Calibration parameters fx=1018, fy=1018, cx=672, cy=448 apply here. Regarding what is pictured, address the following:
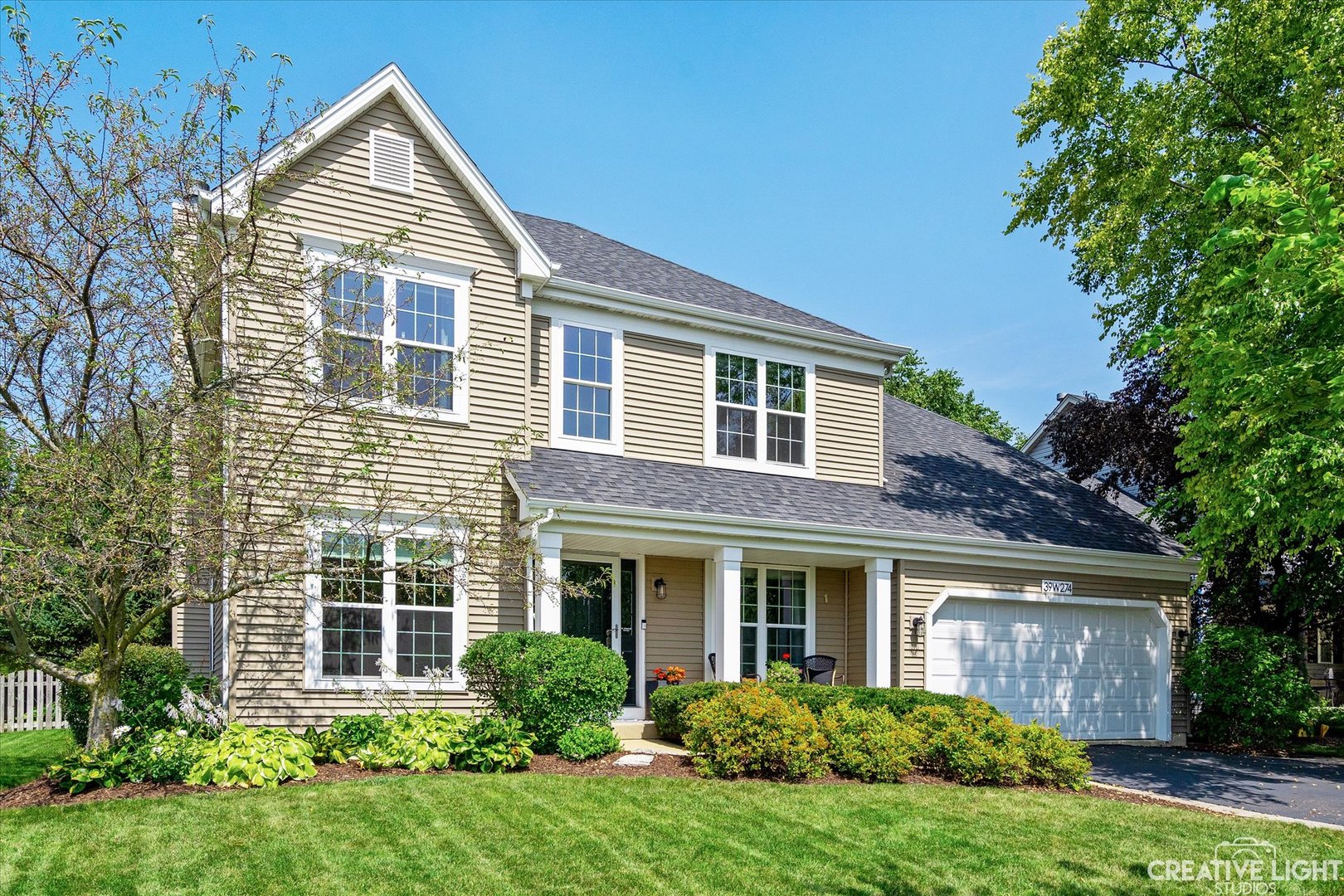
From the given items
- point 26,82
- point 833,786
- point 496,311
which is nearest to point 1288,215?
point 833,786

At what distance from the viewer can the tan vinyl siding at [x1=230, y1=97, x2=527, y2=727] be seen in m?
11.7

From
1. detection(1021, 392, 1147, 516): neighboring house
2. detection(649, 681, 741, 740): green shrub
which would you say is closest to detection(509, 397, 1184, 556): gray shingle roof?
detection(649, 681, 741, 740): green shrub

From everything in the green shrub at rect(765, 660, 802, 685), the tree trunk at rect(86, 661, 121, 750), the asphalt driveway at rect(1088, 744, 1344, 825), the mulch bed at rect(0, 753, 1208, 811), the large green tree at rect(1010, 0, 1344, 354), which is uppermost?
the large green tree at rect(1010, 0, 1344, 354)

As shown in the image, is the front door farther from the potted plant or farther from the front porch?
the potted plant

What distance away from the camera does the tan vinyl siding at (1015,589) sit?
1549cm

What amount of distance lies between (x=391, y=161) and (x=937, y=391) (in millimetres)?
33533

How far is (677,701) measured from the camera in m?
12.7

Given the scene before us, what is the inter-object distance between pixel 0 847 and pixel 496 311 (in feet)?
27.2

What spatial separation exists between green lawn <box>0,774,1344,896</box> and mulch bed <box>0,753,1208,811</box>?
0.41 meters

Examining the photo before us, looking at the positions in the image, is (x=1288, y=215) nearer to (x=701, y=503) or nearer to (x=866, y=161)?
(x=701, y=503)

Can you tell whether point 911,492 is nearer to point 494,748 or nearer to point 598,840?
point 494,748

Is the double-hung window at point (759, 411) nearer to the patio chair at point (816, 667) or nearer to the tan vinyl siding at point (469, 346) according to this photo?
the patio chair at point (816, 667)

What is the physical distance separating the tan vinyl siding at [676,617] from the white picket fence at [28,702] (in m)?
10.2

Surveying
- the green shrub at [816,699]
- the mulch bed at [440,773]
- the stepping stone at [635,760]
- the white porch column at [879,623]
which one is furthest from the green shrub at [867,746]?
the white porch column at [879,623]
